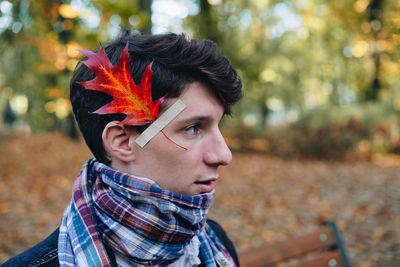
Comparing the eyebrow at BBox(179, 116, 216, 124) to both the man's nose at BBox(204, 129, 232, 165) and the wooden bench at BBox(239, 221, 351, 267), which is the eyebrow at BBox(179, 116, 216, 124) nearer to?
the man's nose at BBox(204, 129, 232, 165)

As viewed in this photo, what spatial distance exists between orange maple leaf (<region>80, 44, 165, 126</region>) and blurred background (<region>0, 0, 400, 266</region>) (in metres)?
0.72

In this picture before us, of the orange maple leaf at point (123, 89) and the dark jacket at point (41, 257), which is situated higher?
the orange maple leaf at point (123, 89)

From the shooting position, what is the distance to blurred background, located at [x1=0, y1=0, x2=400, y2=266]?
17.2 ft

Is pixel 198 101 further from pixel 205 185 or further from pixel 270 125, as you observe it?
pixel 270 125

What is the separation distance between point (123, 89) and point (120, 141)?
0.23m

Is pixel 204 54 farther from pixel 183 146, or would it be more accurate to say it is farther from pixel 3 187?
pixel 3 187

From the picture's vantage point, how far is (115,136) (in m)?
1.47

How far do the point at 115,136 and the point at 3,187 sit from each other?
7522 mm

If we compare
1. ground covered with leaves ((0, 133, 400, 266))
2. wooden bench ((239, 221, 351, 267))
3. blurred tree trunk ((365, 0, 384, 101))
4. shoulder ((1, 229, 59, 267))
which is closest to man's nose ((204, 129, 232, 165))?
shoulder ((1, 229, 59, 267))

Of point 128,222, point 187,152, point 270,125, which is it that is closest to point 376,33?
point 270,125

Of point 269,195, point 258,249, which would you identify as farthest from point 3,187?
point 258,249

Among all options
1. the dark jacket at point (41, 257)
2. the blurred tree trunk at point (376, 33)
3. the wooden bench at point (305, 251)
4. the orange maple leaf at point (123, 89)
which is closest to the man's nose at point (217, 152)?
the orange maple leaf at point (123, 89)

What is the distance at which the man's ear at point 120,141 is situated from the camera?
1.45 metres

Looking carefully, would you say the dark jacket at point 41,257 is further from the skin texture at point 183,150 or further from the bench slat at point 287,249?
the bench slat at point 287,249
